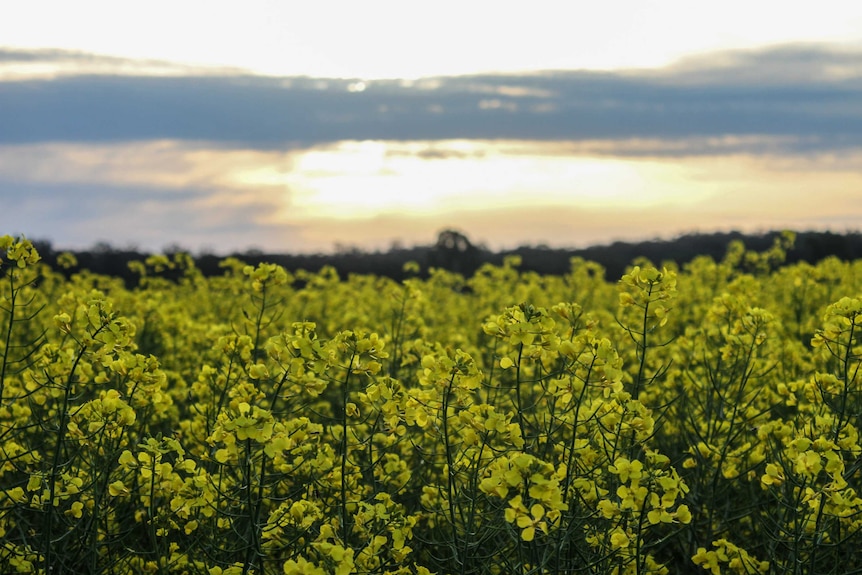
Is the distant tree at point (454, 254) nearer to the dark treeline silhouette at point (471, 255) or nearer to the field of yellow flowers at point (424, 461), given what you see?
the dark treeline silhouette at point (471, 255)

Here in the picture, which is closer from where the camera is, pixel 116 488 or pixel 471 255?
pixel 116 488

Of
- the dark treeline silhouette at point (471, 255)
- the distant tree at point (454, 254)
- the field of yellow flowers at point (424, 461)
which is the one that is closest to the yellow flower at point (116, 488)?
the field of yellow flowers at point (424, 461)

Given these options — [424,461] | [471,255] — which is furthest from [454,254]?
[424,461]

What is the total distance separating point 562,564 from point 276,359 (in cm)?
156

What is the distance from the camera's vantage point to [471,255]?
2525cm

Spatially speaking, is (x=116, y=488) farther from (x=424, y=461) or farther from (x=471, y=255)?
(x=471, y=255)

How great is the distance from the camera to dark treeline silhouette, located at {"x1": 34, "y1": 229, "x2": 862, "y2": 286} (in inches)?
928

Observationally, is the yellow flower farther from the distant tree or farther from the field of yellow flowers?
the distant tree

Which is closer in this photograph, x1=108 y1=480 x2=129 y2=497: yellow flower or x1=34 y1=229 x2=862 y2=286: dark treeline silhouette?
x1=108 y1=480 x2=129 y2=497: yellow flower

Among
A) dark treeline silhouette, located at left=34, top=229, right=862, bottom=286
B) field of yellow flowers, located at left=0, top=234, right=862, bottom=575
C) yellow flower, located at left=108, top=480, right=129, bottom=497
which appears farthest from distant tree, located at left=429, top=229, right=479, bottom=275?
yellow flower, located at left=108, top=480, right=129, bottom=497

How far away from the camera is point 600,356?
122 inches

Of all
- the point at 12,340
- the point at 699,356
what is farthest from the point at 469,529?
the point at 12,340

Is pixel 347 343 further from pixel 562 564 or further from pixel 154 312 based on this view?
pixel 154 312

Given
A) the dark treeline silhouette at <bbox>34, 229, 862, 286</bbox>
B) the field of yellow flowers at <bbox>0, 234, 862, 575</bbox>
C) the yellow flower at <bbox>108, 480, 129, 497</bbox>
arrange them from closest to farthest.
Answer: the field of yellow flowers at <bbox>0, 234, 862, 575</bbox>
the yellow flower at <bbox>108, 480, 129, 497</bbox>
the dark treeline silhouette at <bbox>34, 229, 862, 286</bbox>
